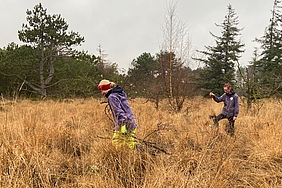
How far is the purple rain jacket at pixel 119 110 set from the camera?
306 cm

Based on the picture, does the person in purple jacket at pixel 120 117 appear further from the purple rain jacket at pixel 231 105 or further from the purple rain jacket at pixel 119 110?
the purple rain jacket at pixel 231 105

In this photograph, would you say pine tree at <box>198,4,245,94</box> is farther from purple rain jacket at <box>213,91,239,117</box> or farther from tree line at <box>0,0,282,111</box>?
purple rain jacket at <box>213,91,239,117</box>

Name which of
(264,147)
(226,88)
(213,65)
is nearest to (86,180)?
(264,147)

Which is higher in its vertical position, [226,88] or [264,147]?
[226,88]

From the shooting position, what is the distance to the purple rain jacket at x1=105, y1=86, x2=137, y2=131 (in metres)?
3.06

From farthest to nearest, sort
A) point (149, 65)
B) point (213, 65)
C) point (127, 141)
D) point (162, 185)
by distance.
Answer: point (149, 65)
point (213, 65)
point (127, 141)
point (162, 185)

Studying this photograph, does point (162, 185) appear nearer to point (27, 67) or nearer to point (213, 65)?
point (27, 67)

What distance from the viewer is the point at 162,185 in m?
1.86

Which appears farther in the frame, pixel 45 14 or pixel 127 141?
pixel 45 14

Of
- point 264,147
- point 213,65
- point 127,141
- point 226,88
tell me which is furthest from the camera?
point 213,65

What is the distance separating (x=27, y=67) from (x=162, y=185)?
1639 centimetres

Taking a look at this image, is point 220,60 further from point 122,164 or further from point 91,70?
point 122,164

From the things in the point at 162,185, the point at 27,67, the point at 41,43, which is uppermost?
the point at 41,43

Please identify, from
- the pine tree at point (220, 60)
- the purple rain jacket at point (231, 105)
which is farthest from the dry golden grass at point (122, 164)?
the pine tree at point (220, 60)
